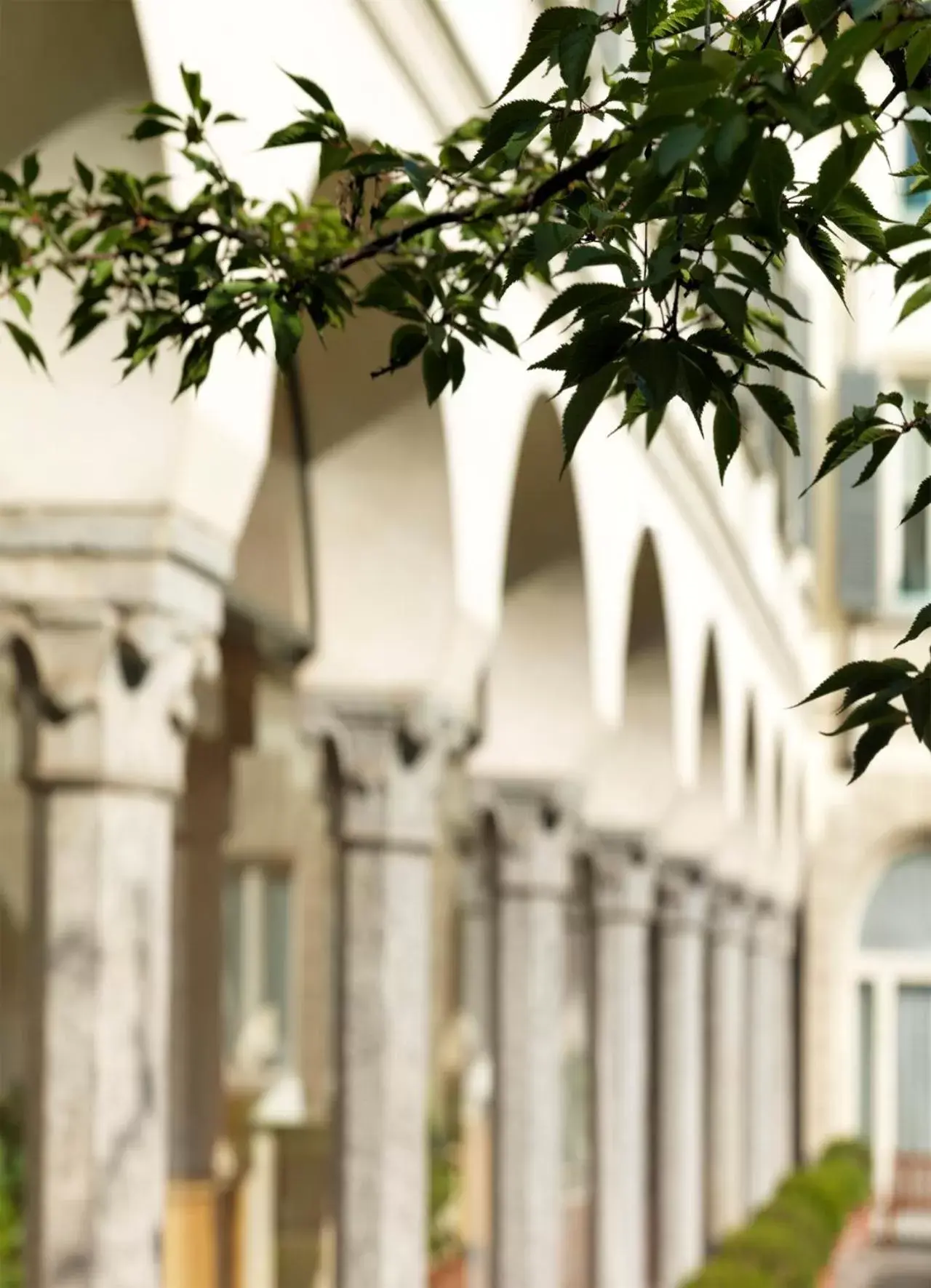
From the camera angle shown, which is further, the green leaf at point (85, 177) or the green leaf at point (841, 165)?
the green leaf at point (85, 177)

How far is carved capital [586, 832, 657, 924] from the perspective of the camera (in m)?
14.4

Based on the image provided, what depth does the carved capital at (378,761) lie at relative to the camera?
28.0 ft

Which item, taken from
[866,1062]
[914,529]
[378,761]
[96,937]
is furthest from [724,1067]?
[96,937]

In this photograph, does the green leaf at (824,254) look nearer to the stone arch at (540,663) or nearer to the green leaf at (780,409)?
the green leaf at (780,409)

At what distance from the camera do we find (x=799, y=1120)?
27.0 metres

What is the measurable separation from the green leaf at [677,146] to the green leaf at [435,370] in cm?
90

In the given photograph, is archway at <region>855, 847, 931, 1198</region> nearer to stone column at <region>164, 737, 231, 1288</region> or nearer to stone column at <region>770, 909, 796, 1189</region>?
stone column at <region>770, 909, 796, 1189</region>

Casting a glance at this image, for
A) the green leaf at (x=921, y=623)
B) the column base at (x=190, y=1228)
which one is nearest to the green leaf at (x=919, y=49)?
the green leaf at (x=921, y=623)

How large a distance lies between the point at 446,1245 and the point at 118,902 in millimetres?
12085

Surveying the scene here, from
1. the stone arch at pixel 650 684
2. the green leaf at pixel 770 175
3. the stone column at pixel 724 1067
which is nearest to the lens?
the green leaf at pixel 770 175

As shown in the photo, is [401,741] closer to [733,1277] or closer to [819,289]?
[733,1277]

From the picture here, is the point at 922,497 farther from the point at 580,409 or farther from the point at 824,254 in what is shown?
the point at 580,409

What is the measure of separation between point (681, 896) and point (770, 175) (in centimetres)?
1507

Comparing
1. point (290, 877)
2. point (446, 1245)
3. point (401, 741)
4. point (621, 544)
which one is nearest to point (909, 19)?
point (401, 741)
